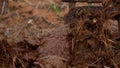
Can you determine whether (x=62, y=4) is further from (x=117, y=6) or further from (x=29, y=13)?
(x=117, y=6)

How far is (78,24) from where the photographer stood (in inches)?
136

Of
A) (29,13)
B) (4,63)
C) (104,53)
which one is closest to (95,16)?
(104,53)

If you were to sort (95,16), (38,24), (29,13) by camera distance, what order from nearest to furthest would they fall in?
(95,16)
(38,24)
(29,13)

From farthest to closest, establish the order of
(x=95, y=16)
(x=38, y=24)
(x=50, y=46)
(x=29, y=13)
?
(x=29, y=13)
(x=38, y=24)
(x=50, y=46)
(x=95, y=16)

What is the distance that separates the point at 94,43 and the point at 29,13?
161 inches

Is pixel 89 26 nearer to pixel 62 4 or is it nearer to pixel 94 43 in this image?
pixel 94 43

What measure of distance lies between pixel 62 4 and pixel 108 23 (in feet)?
14.6

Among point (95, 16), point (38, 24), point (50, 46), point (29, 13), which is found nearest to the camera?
point (95, 16)

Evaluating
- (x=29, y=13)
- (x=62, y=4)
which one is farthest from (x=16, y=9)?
(x=62, y=4)

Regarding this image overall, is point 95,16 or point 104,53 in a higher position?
point 95,16

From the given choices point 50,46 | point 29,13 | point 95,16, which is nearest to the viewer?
point 95,16

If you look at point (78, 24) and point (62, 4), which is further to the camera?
point (62, 4)

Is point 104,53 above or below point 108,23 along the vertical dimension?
below

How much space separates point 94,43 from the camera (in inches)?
137
